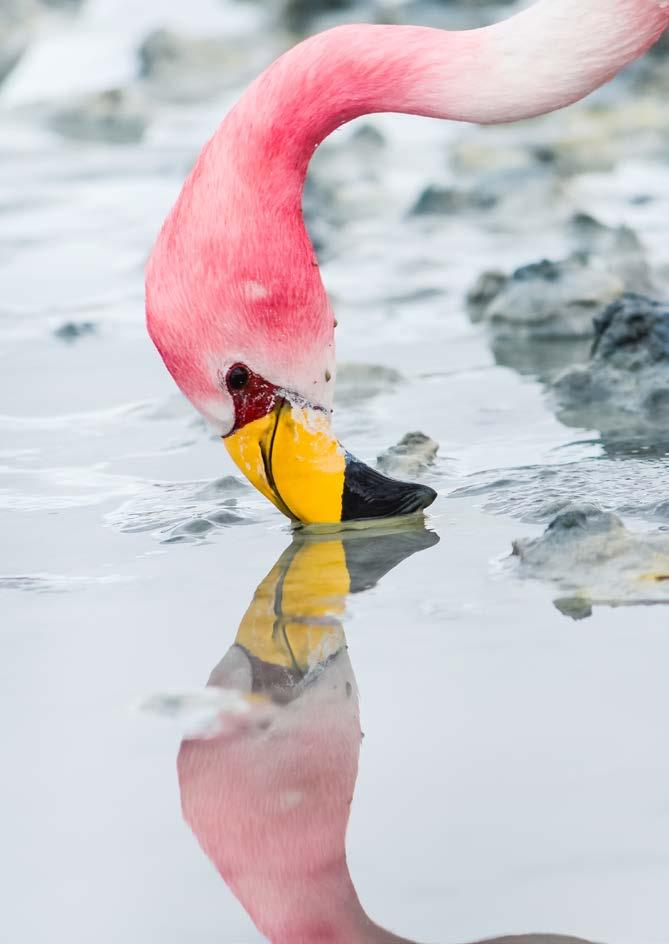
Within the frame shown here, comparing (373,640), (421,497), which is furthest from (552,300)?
(373,640)

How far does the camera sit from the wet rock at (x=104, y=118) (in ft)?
32.7

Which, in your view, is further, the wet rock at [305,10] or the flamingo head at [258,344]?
the wet rock at [305,10]

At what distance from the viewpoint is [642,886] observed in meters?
2.48

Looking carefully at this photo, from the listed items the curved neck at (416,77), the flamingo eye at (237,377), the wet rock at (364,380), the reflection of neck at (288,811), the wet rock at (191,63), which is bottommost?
the wet rock at (364,380)

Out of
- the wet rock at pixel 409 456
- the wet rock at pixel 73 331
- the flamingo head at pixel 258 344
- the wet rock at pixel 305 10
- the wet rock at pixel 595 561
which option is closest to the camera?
the wet rock at pixel 595 561

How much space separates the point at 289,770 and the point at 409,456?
1712 millimetres

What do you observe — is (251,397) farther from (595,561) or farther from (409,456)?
(595,561)

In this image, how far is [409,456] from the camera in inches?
178

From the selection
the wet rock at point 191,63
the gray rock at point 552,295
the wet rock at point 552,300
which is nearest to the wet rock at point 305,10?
the wet rock at point 191,63

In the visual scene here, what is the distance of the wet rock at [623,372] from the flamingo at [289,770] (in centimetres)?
142

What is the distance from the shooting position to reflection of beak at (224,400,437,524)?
13.0 ft

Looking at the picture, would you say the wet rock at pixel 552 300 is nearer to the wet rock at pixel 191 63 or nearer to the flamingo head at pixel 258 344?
the flamingo head at pixel 258 344

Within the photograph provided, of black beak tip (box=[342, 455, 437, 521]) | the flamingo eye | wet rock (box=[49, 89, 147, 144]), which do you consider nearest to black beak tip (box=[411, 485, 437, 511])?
black beak tip (box=[342, 455, 437, 521])

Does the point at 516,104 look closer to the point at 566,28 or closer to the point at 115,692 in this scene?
the point at 566,28
